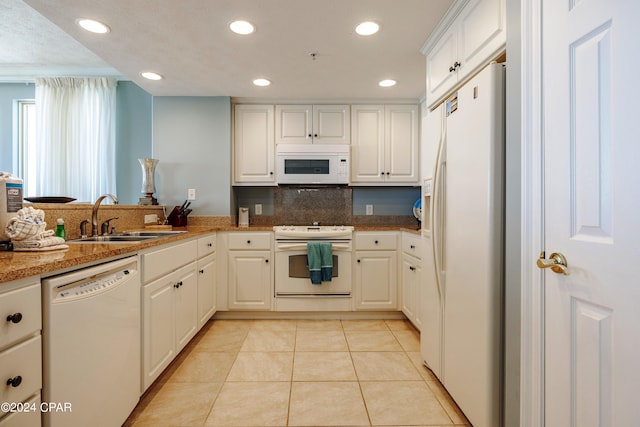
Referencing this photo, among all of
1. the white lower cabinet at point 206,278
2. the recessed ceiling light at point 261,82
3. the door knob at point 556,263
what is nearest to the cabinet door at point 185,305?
the white lower cabinet at point 206,278

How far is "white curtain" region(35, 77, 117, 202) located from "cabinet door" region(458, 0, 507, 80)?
3617 millimetres

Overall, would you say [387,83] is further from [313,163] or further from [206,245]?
[206,245]

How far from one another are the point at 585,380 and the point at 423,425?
0.86 meters

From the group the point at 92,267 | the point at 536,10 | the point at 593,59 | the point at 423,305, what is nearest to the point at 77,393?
the point at 92,267

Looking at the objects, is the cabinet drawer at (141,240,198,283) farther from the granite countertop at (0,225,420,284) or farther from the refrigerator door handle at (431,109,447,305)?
the refrigerator door handle at (431,109,447,305)

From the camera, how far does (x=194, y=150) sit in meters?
3.17

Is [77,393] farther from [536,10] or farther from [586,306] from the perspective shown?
[536,10]

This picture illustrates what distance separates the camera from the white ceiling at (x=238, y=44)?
5.65ft

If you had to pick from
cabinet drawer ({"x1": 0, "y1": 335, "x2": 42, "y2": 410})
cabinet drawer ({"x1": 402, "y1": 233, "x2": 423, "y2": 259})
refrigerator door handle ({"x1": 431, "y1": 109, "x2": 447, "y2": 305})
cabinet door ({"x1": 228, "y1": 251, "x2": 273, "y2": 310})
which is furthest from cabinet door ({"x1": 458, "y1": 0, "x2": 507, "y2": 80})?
cabinet door ({"x1": 228, "y1": 251, "x2": 273, "y2": 310})

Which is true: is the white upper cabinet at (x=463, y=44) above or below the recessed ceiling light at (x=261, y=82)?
below

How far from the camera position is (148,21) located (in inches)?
72.4

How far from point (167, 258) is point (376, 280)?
6.19ft

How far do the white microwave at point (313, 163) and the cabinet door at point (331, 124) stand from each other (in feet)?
0.43

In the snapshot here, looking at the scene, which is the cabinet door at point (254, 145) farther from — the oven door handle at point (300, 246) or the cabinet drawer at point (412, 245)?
the cabinet drawer at point (412, 245)
